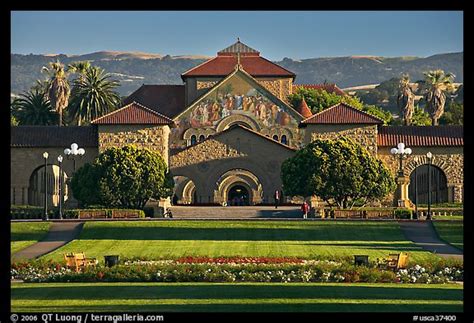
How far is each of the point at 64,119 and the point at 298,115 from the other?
1181 inches

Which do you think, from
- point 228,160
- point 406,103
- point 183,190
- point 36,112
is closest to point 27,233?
point 228,160

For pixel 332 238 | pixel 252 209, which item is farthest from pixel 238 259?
pixel 252 209

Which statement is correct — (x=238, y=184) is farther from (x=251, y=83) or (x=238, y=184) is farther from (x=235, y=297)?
(x=235, y=297)

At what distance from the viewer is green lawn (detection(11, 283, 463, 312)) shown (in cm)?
3002

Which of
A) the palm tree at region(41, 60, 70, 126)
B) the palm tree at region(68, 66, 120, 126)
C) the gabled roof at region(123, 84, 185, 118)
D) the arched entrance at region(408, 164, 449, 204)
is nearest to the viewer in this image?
A: the arched entrance at region(408, 164, 449, 204)

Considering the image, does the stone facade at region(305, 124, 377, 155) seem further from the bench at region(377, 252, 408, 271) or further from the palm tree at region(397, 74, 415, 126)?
the bench at region(377, 252, 408, 271)

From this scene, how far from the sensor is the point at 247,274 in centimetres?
4009

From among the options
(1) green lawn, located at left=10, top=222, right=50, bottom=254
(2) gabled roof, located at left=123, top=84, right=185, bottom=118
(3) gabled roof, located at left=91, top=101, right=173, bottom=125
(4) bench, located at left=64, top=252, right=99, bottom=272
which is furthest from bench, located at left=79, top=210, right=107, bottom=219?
(2) gabled roof, located at left=123, top=84, right=185, bottom=118

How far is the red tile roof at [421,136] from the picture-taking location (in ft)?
304

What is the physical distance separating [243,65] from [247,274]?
76807mm

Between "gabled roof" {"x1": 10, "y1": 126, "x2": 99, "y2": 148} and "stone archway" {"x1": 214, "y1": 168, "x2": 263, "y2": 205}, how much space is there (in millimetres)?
9806

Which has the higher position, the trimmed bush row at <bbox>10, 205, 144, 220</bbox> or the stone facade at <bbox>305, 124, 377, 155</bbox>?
the stone facade at <bbox>305, 124, 377, 155</bbox>

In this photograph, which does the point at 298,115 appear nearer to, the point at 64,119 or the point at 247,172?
the point at 247,172

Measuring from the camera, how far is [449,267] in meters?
41.8
